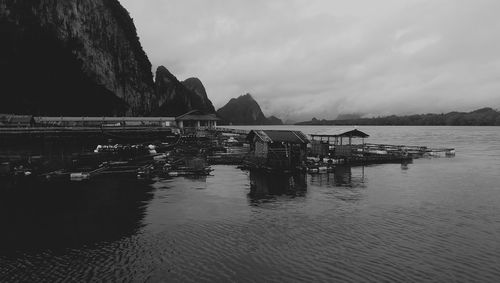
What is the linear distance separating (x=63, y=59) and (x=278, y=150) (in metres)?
87.9

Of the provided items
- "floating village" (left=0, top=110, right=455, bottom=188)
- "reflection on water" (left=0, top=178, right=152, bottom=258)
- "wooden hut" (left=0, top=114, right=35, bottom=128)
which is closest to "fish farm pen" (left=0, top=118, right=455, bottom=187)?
"floating village" (left=0, top=110, right=455, bottom=188)

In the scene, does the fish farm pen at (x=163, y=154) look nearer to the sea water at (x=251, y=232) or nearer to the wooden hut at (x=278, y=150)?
the wooden hut at (x=278, y=150)

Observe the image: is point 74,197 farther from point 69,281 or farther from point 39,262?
point 69,281

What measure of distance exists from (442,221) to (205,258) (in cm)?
1780

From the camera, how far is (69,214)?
26.8 meters

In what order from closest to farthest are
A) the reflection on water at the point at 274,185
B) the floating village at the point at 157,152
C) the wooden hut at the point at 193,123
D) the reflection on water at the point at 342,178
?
1. the reflection on water at the point at 274,185
2. the reflection on water at the point at 342,178
3. the floating village at the point at 157,152
4. the wooden hut at the point at 193,123

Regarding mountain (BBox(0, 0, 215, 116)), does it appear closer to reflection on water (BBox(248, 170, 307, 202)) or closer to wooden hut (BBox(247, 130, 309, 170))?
wooden hut (BBox(247, 130, 309, 170))

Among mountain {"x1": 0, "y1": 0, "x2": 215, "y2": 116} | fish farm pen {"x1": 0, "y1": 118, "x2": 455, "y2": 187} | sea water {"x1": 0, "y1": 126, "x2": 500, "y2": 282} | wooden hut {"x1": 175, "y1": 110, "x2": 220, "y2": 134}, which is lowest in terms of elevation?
sea water {"x1": 0, "y1": 126, "x2": 500, "y2": 282}

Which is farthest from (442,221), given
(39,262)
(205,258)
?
(39,262)

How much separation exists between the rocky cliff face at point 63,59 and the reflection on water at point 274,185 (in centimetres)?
7744

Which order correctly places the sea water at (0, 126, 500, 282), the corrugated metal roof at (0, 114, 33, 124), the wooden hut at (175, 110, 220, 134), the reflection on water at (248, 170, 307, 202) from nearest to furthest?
1. the sea water at (0, 126, 500, 282)
2. the reflection on water at (248, 170, 307, 202)
3. the corrugated metal roof at (0, 114, 33, 124)
4. the wooden hut at (175, 110, 220, 134)

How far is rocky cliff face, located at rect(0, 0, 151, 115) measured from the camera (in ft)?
307

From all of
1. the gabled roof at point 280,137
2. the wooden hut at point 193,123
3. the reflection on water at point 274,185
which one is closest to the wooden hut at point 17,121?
the wooden hut at point 193,123

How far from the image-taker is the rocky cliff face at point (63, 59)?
93588 millimetres
